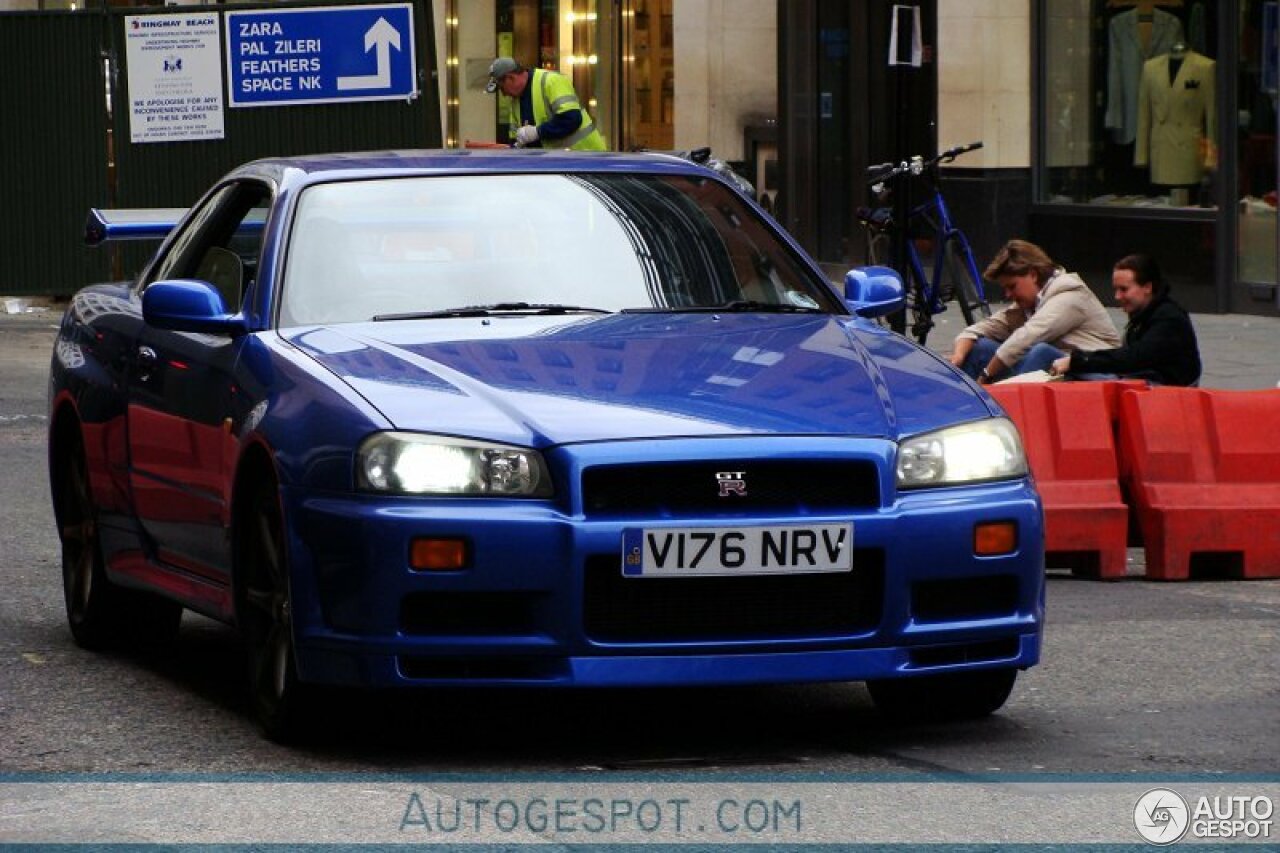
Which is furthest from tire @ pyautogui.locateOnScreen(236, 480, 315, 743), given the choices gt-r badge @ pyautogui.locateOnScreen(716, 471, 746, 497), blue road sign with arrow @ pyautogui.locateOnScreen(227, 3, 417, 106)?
blue road sign with arrow @ pyautogui.locateOnScreen(227, 3, 417, 106)

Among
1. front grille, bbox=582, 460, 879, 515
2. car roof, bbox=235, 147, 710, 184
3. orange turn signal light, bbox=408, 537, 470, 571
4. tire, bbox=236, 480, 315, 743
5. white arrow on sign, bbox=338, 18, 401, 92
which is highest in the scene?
white arrow on sign, bbox=338, 18, 401, 92

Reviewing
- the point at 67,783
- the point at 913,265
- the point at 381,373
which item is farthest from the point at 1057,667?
the point at 913,265

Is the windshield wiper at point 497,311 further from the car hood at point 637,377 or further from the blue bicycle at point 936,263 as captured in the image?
the blue bicycle at point 936,263

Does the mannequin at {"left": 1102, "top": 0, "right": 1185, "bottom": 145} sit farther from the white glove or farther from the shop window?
the white glove

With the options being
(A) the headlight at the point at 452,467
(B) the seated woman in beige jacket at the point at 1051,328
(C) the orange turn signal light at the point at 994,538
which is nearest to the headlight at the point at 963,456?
(C) the orange turn signal light at the point at 994,538

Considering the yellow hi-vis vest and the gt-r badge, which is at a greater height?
the yellow hi-vis vest

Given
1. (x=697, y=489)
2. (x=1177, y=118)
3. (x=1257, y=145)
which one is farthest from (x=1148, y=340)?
(x=1177, y=118)

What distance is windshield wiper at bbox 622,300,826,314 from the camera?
7449 mm

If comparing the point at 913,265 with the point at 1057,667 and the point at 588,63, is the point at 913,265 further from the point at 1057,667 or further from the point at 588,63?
the point at 588,63

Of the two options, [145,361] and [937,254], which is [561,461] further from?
[937,254]

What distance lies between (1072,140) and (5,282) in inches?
328

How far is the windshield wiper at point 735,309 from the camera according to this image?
7449mm

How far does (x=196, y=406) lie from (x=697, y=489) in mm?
1701

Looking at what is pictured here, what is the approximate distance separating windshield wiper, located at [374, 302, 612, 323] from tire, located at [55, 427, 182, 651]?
4.79 ft
